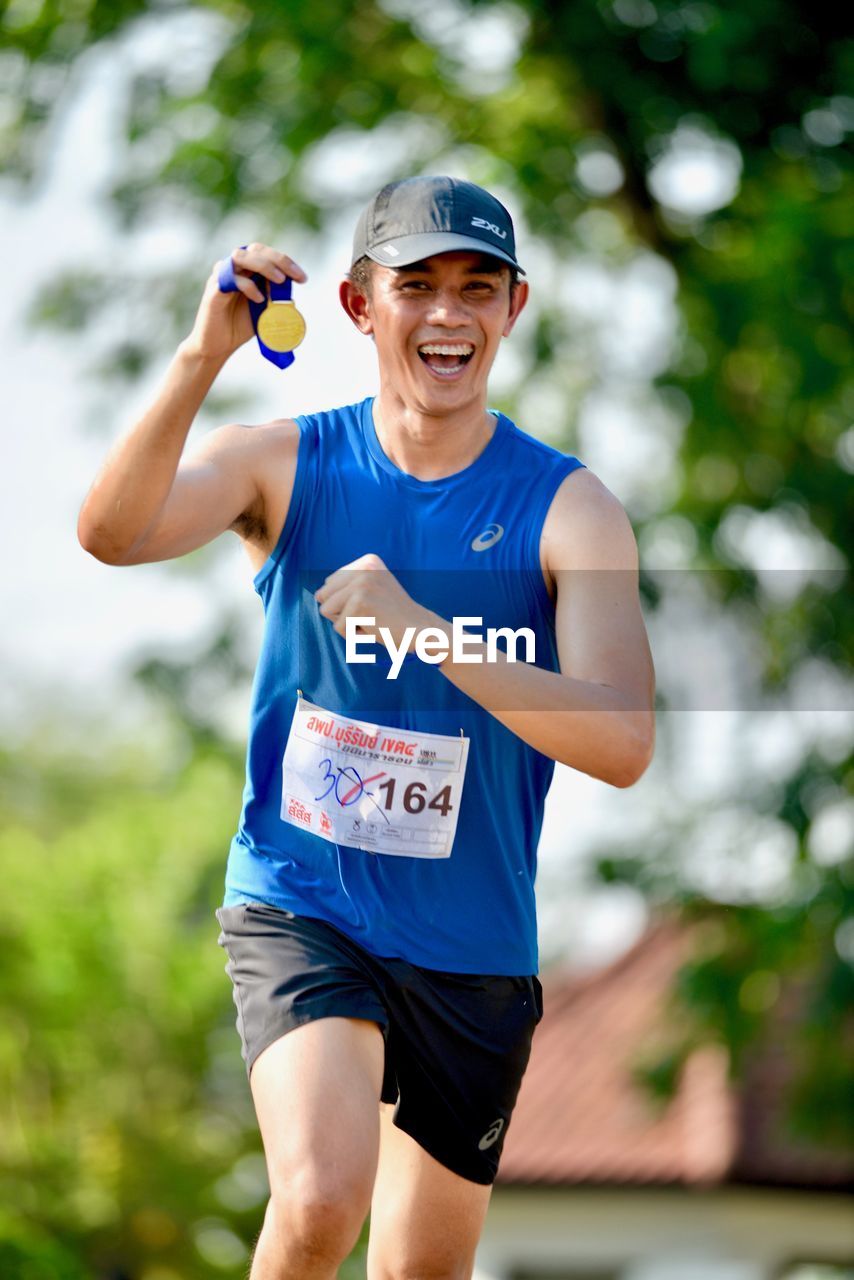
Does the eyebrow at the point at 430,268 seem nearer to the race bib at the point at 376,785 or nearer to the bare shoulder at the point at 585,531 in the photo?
the bare shoulder at the point at 585,531

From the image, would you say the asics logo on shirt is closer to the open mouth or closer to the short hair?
the open mouth

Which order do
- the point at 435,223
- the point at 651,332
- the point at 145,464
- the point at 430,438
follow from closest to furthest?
the point at 145,464, the point at 435,223, the point at 430,438, the point at 651,332

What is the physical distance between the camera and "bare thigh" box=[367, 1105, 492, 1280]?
392 centimetres

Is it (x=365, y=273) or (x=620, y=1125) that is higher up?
(x=365, y=273)

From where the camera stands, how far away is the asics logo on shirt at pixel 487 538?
384cm

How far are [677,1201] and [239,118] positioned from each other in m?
13.5

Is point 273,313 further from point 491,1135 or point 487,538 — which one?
point 491,1135

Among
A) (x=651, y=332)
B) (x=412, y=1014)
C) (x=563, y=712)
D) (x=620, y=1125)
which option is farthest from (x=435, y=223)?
(x=620, y=1125)

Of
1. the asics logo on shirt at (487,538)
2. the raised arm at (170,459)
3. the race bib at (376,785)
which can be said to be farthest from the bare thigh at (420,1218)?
the raised arm at (170,459)

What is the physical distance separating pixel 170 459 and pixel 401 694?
64 centimetres

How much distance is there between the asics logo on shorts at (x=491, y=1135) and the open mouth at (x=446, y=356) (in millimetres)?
1502

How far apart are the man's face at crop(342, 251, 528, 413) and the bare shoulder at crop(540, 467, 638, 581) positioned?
280 millimetres

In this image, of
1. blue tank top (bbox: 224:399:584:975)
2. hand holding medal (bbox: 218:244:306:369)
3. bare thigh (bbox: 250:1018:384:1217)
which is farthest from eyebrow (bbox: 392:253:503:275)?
bare thigh (bbox: 250:1018:384:1217)

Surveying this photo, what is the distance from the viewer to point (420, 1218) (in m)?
3.92
